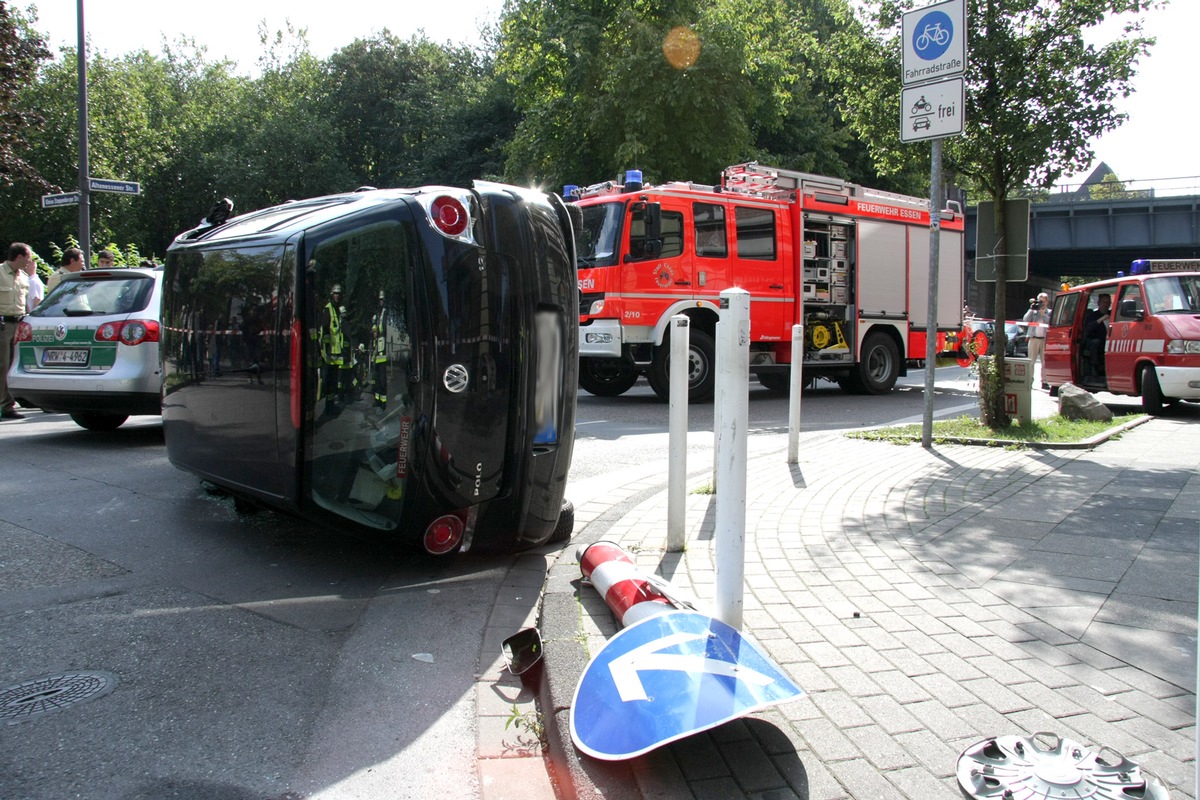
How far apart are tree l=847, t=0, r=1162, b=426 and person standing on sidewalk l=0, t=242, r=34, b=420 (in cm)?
1061

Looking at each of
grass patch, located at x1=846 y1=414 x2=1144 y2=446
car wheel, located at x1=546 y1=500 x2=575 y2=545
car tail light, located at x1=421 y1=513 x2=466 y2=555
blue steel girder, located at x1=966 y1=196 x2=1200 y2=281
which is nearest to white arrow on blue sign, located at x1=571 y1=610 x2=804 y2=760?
car tail light, located at x1=421 y1=513 x2=466 y2=555

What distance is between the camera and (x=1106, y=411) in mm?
10617

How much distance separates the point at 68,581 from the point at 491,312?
2375 mm

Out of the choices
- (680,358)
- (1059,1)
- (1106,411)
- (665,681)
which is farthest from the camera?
(1106,411)

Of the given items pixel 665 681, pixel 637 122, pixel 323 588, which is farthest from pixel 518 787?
pixel 637 122

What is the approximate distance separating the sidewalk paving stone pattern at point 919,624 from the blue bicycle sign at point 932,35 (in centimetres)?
361

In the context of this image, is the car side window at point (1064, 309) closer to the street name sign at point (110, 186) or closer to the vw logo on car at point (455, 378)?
the vw logo on car at point (455, 378)

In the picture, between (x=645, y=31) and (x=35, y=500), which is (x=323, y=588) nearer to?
(x=35, y=500)

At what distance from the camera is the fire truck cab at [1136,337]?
11.7 meters

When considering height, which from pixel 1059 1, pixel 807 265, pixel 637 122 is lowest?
pixel 807 265

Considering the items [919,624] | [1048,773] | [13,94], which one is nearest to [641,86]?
[13,94]

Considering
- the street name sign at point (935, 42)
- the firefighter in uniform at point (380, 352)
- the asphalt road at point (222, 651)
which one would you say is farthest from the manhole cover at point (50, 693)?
the street name sign at point (935, 42)

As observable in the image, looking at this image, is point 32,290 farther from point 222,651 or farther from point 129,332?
point 222,651

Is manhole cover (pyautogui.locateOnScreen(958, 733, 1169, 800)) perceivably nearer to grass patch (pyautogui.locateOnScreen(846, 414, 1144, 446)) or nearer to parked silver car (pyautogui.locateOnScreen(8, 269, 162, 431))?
grass patch (pyautogui.locateOnScreen(846, 414, 1144, 446))
